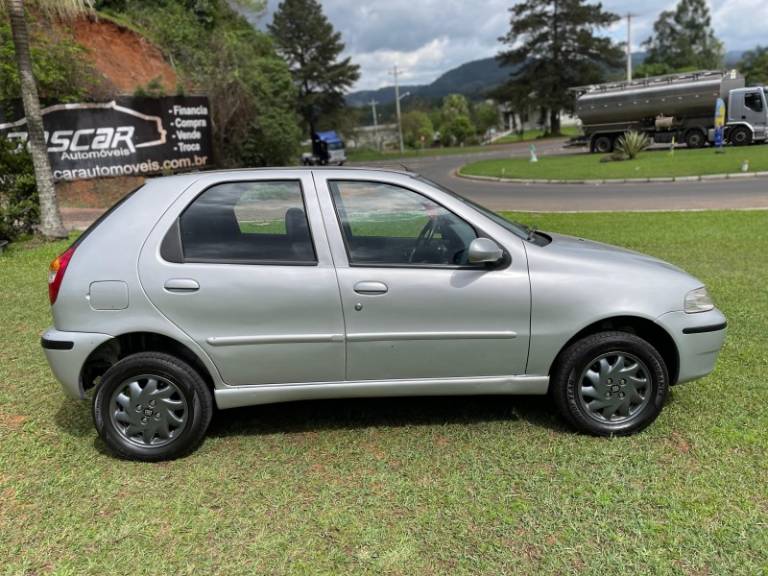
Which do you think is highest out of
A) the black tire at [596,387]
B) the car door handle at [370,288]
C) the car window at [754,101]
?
the car window at [754,101]

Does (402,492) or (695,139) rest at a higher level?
(695,139)

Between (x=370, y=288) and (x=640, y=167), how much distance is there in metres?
20.7

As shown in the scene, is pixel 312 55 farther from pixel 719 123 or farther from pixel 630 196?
pixel 630 196

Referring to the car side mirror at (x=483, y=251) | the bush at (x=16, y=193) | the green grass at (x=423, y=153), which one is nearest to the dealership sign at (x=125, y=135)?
the bush at (x=16, y=193)

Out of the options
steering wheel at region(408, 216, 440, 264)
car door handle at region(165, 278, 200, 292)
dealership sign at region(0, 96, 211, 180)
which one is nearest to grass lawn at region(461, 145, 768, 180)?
dealership sign at region(0, 96, 211, 180)

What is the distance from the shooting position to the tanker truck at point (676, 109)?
2694 centimetres

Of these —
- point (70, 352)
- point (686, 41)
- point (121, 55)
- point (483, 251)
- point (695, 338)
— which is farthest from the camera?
point (686, 41)

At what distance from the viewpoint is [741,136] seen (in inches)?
1075

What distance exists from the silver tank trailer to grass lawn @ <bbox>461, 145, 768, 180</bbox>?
10.7 ft

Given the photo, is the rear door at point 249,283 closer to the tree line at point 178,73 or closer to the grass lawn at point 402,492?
the grass lawn at point 402,492

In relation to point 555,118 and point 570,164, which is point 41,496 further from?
point 555,118

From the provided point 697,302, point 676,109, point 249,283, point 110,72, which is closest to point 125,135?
point 110,72

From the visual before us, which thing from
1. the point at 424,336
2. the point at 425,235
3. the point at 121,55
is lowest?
the point at 424,336

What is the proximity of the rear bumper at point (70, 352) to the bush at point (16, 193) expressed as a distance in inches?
329
